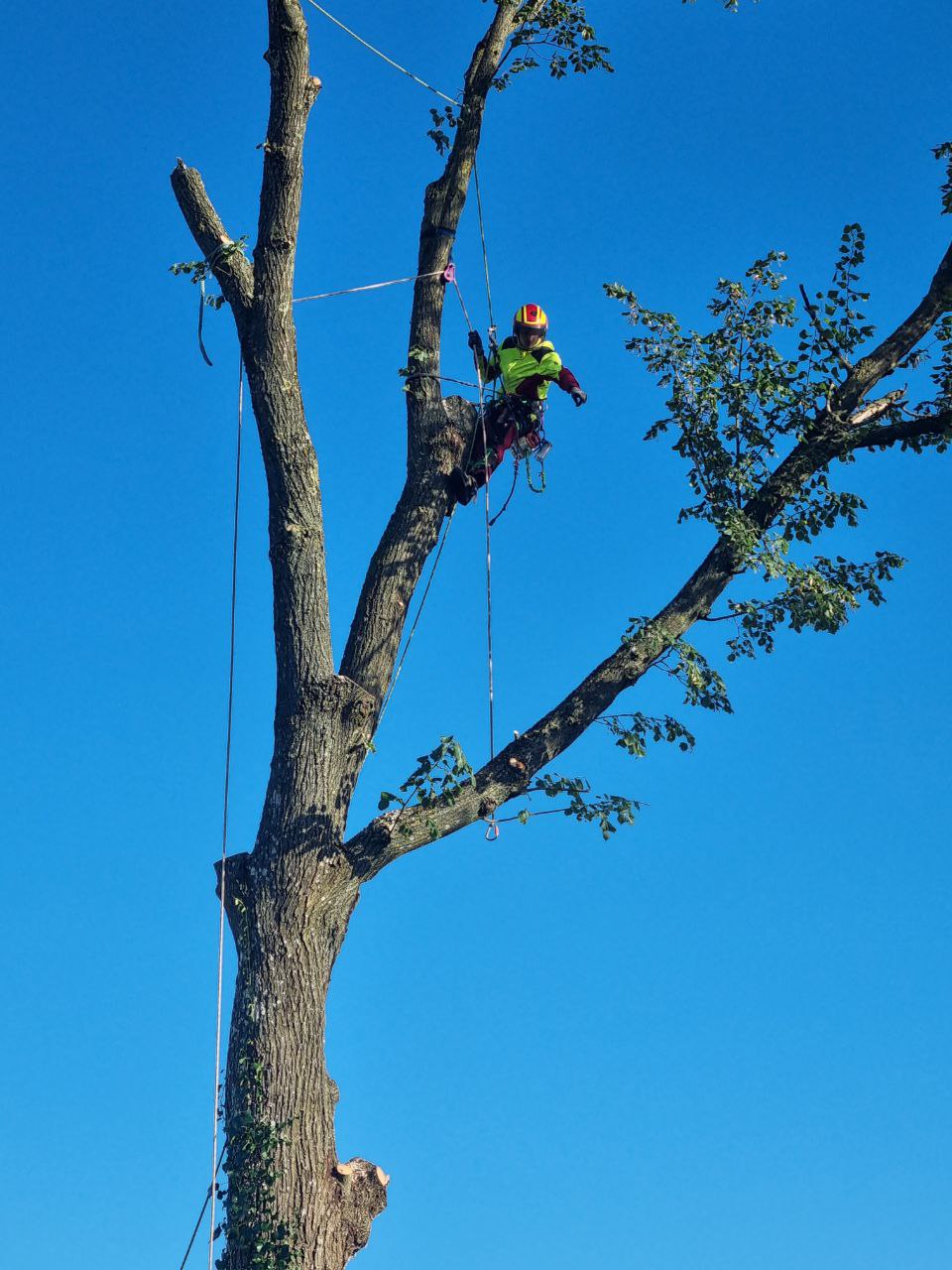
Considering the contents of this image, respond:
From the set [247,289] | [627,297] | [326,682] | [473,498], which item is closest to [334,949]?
[326,682]

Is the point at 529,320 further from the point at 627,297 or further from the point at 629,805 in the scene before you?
the point at 629,805

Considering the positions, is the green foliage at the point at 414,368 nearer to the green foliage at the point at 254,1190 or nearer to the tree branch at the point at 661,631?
the tree branch at the point at 661,631

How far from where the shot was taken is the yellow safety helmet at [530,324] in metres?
8.63

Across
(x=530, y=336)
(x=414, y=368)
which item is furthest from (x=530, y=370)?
(x=414, y=368)

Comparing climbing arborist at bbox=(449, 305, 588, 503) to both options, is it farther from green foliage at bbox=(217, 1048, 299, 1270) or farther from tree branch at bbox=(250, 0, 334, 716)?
green foliage at bbox=(217, 1048, 299, 1270)

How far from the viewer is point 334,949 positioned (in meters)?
6.62

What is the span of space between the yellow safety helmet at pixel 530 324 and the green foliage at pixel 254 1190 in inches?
174

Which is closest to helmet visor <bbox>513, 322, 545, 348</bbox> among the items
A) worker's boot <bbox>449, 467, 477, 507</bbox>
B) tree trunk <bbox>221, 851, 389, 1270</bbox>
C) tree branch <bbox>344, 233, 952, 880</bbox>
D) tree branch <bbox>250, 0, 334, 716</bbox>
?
worker's boot <bbox>449, 467, 477, 507</bbox>

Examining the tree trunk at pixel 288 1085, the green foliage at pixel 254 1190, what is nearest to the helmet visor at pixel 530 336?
the tree trunk at pixel 288 1085

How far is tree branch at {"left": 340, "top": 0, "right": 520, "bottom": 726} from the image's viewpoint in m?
7.21

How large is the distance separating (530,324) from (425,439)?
1.44 m

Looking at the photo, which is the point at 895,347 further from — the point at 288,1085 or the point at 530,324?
the point at 288,1085

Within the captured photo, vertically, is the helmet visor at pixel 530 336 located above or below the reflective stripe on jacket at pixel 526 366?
above

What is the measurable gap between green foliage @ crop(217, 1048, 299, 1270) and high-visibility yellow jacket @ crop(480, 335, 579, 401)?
4122mm
